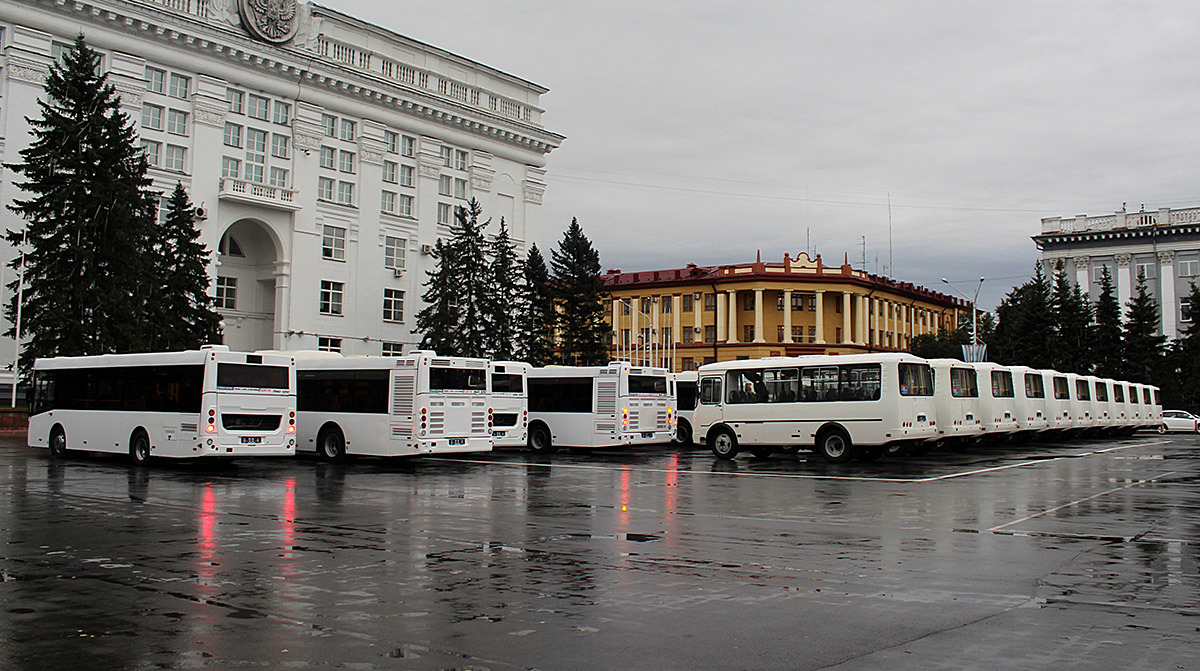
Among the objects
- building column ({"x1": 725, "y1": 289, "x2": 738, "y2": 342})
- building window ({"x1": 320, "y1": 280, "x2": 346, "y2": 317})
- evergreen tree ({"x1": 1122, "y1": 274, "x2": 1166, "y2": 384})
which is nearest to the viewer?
building window ({"x1": 320, "y1": 280, "x2": 346, "y2": 317})

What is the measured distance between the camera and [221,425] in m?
23.0

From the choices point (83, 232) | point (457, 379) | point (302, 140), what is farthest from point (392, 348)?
point (457, 379)

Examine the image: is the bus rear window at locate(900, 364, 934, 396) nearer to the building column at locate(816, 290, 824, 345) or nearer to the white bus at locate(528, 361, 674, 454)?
the white bus at locate(528, 361, 674, 454)

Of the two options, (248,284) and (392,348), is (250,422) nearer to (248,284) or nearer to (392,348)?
(248,284)

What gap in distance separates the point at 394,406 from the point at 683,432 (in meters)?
16.1

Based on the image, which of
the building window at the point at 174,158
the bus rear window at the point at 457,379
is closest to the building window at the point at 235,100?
the building window at the point at 174,158

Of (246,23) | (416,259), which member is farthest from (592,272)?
(246,23)

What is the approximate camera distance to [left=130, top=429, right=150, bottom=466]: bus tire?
79.5ft

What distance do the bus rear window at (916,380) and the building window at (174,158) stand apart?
4570 cm

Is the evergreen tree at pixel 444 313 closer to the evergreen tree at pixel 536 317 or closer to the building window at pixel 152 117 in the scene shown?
the evergreen tree at pixel 536 317

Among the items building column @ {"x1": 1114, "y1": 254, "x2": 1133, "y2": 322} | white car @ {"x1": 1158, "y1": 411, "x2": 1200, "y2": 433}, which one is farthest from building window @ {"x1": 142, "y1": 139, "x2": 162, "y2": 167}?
building column @ {"x1": 1114, "y1": 254, "x2": 1133, "y2": 322}

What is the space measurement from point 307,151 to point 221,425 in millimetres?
44607

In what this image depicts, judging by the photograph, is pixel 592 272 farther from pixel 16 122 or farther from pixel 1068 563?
pixel 1068 563

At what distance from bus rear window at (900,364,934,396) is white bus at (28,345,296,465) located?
1573cm
